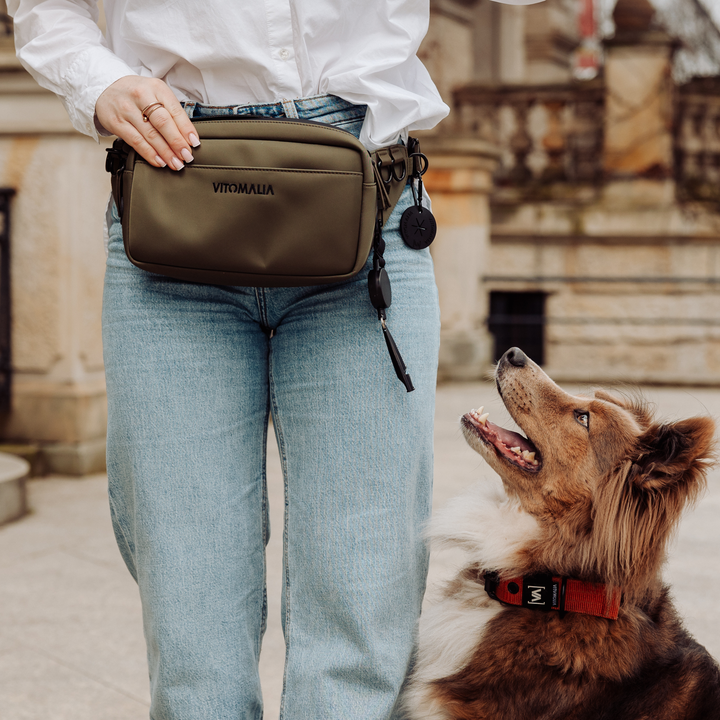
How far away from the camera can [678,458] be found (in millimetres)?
2018

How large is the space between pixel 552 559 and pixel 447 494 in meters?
3.12

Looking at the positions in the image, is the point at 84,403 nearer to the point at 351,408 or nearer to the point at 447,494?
the point at 447,494

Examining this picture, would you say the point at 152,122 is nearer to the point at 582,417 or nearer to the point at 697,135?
the point at 582,417

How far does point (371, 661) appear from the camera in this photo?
5.78 ft

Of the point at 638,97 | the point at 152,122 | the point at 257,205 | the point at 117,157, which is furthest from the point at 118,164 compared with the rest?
the point at 638,97

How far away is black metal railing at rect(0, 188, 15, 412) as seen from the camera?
5.52 meters

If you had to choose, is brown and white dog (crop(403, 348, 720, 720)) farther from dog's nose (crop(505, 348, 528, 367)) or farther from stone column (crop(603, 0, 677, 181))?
stone column (crop(603, 0, 677, 181))

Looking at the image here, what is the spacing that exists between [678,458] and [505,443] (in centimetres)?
47

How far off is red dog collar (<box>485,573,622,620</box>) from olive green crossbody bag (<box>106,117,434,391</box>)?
94 centimetres

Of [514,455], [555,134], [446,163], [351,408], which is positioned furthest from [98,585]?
[555,134]

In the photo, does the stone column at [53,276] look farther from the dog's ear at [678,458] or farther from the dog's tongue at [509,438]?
the dog's ear at [678,458]

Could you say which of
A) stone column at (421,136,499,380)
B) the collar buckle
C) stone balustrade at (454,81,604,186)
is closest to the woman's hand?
the collar buckle

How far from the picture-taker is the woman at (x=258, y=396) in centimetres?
165

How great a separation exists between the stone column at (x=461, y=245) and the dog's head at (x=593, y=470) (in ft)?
21.2
